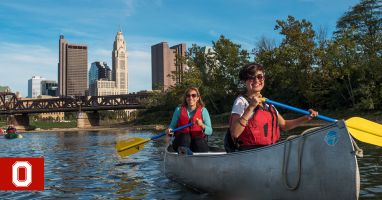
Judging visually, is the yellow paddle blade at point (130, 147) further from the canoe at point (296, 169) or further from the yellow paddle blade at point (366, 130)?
the yellow paddle blade at point (366, 130)

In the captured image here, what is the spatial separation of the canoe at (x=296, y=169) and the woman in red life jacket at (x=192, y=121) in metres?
2.47

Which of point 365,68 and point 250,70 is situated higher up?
point 365,68

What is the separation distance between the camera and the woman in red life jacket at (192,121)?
9.53 meters

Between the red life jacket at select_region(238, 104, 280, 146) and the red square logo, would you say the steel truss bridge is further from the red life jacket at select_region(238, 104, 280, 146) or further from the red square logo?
the red life jacket at select_region(238, 104, 280, 146)

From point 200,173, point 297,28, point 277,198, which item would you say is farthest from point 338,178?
point 297,28

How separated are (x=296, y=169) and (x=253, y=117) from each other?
1111 mm

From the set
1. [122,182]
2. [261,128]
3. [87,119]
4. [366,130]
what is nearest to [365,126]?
[366,130]

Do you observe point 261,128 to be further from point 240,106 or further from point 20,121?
point 20,121

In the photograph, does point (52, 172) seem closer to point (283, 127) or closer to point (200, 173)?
point (200, 173)

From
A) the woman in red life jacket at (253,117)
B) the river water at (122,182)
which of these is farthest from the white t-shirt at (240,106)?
the river water at (122,182)

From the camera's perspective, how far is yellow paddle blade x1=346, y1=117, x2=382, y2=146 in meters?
5.84

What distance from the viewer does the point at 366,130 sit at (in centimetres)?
602

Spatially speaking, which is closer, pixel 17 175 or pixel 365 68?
pixel 17 175

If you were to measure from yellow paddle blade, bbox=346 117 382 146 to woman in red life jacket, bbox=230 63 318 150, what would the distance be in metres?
0.55
